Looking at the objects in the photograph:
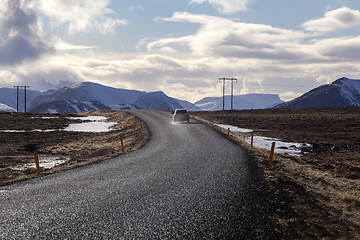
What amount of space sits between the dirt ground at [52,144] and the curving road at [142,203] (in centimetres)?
583

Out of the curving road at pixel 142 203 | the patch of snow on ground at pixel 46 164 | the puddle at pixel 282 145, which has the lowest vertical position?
the patch of snow on ground at pixel 46 164

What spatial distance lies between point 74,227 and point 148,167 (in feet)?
25.5

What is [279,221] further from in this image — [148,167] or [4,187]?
[4,187]

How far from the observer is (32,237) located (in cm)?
712

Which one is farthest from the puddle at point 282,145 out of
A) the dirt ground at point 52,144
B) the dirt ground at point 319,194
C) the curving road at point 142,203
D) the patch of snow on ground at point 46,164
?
the patch of snow on ground at point 46,164

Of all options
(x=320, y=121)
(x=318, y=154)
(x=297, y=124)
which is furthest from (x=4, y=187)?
(x=320, y=121)

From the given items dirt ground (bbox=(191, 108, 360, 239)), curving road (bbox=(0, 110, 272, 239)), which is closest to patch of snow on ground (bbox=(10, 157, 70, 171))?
curving road (bbox=(0, 110, 272, 239))

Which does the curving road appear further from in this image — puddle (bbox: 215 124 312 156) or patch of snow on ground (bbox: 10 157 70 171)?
puddle (bbox: 215 124 312 156)

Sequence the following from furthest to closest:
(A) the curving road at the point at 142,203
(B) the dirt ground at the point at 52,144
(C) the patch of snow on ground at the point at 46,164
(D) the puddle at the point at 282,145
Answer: (D) the puddle at the point at 282,145, (B) the dirt ground at the point at 52,144, (C) the patch of snow on ground at the point at 46,164, (A) the curving road at the point at 142,203

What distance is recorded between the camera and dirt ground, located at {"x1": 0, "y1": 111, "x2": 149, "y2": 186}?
67.5ft

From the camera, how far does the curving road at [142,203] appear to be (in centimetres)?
745

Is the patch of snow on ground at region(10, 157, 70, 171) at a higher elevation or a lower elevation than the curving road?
lower

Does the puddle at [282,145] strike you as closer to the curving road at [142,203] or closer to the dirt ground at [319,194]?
the dirt ground at [319,194]

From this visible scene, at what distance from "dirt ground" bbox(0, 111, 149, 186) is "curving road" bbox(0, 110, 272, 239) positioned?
19.1 feet
